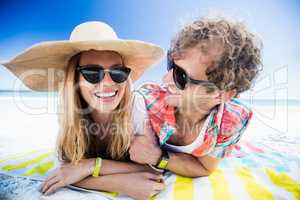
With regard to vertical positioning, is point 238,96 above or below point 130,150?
above

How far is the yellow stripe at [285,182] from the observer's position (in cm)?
104

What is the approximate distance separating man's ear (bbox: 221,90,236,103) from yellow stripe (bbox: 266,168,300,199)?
0.39 metres

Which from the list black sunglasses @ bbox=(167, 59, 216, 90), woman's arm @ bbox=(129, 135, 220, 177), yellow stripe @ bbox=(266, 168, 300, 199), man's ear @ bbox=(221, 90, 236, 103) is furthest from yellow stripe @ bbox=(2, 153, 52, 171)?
yellow stripe @ bbox=(266, 168, 300, 199)

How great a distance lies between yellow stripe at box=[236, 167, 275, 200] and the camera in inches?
38.3

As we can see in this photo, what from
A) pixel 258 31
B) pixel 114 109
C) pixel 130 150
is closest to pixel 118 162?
pixel 130 150

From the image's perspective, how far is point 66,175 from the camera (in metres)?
1.00

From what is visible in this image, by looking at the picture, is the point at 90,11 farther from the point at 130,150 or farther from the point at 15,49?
the point at 130,150

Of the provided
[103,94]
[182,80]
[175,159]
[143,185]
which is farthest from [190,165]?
[103,94]

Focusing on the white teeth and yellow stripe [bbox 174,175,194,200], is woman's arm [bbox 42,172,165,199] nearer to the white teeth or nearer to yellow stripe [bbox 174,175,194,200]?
yellow stripe [bbox 174,175,194,200]

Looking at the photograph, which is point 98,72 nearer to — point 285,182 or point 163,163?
point 163,163

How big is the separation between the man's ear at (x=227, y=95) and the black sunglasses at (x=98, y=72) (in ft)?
1.41

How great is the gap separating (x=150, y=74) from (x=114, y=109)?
27cm

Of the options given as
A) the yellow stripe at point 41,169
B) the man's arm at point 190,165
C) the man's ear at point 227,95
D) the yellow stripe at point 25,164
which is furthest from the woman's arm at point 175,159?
the yellow stripe at point 25,164

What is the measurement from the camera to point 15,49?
1095 mm
